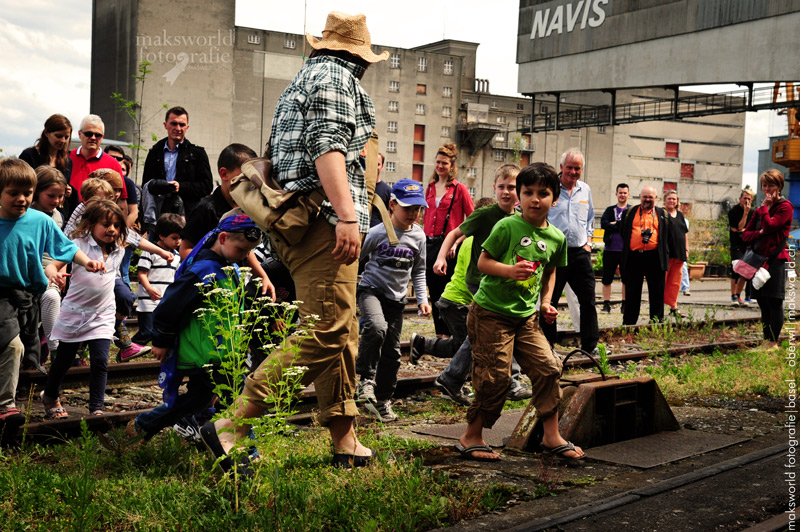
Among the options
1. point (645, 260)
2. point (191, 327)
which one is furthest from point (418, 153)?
point (191, 327)

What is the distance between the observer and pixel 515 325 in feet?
18.2

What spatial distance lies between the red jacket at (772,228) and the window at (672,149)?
79889 millimetres

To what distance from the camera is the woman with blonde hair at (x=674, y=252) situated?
14.5 metres

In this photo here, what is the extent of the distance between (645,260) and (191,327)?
9.42 meters

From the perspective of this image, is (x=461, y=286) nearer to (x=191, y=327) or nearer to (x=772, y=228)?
(x=191, y=327)

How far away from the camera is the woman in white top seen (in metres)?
6.36

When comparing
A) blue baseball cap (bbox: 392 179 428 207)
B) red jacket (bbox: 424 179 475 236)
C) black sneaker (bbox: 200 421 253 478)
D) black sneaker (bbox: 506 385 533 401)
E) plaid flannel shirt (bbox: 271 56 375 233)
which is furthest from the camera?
red jacket (bbox: 424 179 475 236)

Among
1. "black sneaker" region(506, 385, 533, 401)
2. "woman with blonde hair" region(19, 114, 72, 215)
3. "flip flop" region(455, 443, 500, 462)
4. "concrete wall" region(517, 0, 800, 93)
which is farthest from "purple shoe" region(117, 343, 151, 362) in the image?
"concrete wall" region(517, 0, 800, 93)

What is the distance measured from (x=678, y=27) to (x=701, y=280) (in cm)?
878

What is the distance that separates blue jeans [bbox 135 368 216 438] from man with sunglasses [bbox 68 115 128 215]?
4.85 m

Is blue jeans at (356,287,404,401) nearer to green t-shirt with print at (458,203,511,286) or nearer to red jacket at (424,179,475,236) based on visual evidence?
green t-shirt with print at (458,203,511,286)

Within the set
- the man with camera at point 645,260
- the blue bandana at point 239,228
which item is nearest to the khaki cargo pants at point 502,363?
the blue bandana at point 239,228

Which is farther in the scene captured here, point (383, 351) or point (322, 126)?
point (383, 351)

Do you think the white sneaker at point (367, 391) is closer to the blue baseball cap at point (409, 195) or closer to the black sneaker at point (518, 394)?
the black sneaker at point (518, 394)
